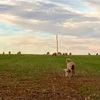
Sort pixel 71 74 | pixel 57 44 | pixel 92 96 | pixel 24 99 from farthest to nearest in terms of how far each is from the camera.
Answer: pixel 57 44
pixel 71 74
pixel 92 96
pixel 24 99

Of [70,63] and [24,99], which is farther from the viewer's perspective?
[70,63]

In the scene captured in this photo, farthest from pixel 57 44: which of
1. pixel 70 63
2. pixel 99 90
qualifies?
pixel 99 90

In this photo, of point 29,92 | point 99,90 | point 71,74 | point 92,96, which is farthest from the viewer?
point 71,74

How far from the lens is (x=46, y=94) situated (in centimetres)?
1830

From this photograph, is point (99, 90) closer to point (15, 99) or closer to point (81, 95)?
point (81, 95)

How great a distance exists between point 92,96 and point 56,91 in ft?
7.93

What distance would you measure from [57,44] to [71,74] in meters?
96.8

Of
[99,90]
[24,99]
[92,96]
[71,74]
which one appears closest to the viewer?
[24,99]

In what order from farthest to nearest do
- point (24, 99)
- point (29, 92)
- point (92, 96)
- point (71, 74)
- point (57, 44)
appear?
point (57, 44)
point (71, 74)
point (29, 92)
point (92, 96)
point (24, 99)

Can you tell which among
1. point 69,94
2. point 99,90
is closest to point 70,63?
point 99,90

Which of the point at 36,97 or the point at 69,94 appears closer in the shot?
the point at 36,97

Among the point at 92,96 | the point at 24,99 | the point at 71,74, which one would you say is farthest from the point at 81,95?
the point at 71,74

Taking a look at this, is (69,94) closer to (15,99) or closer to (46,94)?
(46,94)

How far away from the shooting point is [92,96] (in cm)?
1781
